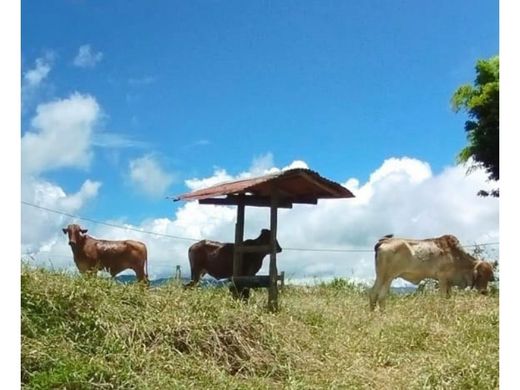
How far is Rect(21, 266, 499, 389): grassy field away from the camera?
134 inches

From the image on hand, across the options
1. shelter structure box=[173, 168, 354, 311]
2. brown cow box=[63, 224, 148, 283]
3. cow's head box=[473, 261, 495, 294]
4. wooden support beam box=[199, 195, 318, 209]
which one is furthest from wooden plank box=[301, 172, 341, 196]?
cow's head box=[473, 261, 495, 294]

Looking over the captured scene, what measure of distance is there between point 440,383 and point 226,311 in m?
1.43

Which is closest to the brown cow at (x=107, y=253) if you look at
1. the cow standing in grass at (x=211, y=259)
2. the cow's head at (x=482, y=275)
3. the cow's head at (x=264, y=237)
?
the cow standing in grass at (x=211, y=259)

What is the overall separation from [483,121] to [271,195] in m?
2.92

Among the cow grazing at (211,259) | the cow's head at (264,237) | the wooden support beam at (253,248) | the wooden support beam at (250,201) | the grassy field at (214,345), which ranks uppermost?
the wooden support beam at (250,201)

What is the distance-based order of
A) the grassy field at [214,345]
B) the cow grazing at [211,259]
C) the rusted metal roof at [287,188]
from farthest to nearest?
the cow grazing at [211,259], the rusted metal roof at [287,188], the grassy field at [214,345]

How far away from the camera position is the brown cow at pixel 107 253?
6.98 m

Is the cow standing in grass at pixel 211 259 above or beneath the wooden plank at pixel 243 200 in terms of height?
beneath

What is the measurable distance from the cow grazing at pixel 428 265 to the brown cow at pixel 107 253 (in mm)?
2247

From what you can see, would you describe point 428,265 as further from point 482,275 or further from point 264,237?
point 264,237

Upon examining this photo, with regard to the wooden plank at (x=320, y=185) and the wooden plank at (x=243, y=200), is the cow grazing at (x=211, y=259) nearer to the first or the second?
the wooden plank at (x=243, y=200)

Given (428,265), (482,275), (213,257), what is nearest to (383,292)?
(428,265)
